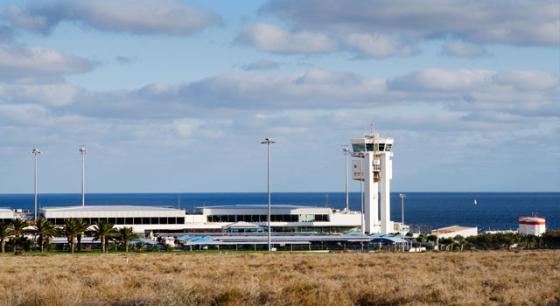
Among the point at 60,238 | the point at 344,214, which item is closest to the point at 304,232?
the point at 344,214

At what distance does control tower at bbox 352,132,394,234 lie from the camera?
108 m

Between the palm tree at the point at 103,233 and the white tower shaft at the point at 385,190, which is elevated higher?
the white tower shaft at the point at 385,190

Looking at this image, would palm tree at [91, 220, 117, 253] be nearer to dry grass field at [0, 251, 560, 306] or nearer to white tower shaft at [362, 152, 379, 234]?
white tower shaft at [362, 152, 379, 234]

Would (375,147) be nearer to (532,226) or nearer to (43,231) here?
(532,226)

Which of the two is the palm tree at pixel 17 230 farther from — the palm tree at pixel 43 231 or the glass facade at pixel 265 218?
the glass facade at pixel 265 218

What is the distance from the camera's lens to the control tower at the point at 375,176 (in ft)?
353

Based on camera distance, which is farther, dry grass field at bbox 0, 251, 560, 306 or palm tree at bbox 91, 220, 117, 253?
palm tree at bbox 91, 220, 117, 253

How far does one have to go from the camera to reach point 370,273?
129ft

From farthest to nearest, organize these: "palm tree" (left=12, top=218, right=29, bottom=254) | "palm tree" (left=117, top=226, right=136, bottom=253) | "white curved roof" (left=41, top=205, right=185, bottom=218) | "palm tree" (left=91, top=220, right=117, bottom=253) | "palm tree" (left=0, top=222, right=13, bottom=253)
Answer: "white curved roof" (left=41, top=205, right=185, bottom=218) < "palm tree" (left=117, top=226, right=136, bottom=253) < "palm tree" (left=91, top=220, right=117, bottom=253) < "palm tree" (left=12, top=218, right=29, bottom=254) < "palm tree" (left=0, top=222, right=13, bottom=253)

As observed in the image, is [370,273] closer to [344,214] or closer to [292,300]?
[292,300]

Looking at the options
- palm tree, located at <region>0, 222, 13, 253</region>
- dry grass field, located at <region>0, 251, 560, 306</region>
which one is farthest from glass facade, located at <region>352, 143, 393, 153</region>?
dry grass field, located at <region>0, 251, 560, 306</region>

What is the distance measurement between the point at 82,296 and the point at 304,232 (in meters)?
Result: 82.3

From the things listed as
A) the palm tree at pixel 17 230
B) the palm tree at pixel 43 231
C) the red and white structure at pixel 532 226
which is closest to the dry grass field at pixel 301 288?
the palm tree at pixel 17 230

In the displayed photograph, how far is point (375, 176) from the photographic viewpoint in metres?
109
